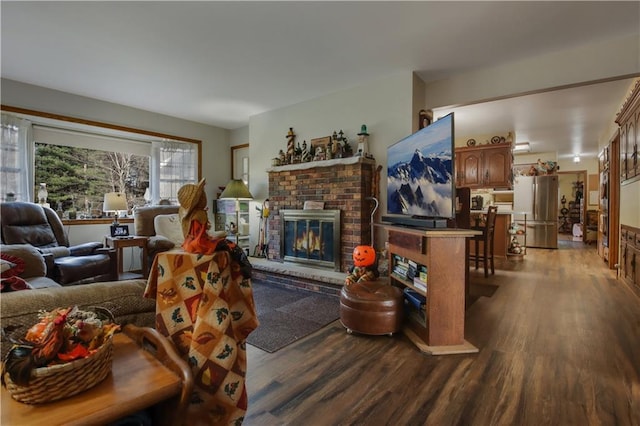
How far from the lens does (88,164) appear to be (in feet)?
16.0

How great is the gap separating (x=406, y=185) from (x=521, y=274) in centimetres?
314

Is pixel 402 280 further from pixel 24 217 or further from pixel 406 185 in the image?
pixel 24 217

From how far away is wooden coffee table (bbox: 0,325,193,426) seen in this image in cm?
66

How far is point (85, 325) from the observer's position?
0.80 m

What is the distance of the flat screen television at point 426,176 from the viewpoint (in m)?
2.23

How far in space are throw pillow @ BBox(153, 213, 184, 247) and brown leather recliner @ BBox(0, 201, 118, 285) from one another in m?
0.92

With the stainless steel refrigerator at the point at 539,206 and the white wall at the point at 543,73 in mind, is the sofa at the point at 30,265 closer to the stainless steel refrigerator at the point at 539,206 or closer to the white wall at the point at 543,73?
the white wall at the point at 543,73

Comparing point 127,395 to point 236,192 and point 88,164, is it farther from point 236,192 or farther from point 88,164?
point 88,164

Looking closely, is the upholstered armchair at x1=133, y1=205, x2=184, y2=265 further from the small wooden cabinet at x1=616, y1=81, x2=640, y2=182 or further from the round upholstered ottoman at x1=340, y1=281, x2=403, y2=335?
the small wooden cabinet at x1=616, y1=81, x2=640, y2=182

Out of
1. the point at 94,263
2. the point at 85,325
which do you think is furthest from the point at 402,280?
the point at 94,263

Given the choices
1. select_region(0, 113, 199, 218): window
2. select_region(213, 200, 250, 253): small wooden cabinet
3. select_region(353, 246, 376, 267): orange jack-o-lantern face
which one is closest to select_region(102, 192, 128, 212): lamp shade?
select_region(0, 113, 199, 218): window

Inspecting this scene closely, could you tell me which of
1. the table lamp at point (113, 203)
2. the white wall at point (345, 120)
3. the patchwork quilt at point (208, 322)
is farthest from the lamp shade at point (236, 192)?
the patchwork quilt at point (208, 322)

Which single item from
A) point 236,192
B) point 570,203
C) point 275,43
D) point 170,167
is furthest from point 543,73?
point 570,203

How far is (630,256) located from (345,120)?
3.72 metres
